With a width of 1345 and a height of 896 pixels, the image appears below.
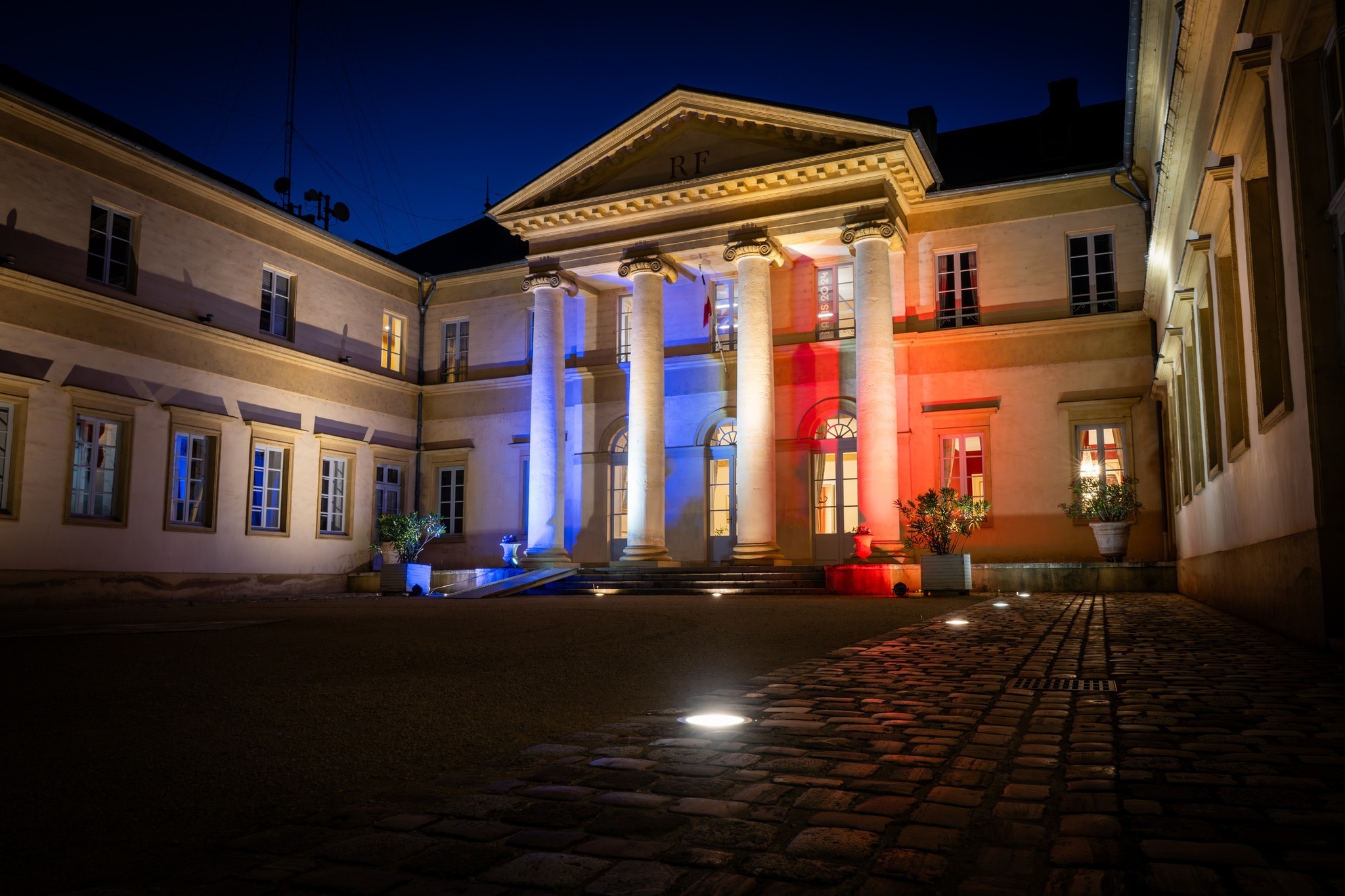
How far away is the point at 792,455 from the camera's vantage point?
22312mm

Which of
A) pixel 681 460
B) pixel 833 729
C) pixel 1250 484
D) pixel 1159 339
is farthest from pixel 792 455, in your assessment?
pixel 833 729

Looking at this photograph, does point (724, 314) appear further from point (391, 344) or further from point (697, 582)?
point (391, 344)

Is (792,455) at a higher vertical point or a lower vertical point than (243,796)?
higher

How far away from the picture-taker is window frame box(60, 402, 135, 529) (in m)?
17.8

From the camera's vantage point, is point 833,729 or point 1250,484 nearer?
point 833,729

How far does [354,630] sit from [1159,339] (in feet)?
52.9

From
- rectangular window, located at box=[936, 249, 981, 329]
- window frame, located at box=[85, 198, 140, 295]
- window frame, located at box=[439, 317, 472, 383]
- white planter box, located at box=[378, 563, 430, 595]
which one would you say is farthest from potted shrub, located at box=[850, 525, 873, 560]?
window frame, located at box=[85, 198, 140, 295]

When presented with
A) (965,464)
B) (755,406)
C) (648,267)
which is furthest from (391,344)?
(965,464)

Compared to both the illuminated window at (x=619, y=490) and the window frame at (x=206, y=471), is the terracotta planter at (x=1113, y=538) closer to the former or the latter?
the illuminated window at (x=619, y=490)

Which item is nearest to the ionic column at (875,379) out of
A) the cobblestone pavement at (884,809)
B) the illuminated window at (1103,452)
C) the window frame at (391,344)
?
the illuminated window at (1103,452)

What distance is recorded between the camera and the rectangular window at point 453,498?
85.1ft

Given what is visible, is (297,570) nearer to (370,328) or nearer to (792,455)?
(370,328)

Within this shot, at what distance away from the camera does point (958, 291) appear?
21531 mm

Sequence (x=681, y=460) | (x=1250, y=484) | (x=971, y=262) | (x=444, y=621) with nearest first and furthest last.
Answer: (x=1250, y=484) → (x=444, y=621) → (x=971, y=262) → (x=681, y=460)
